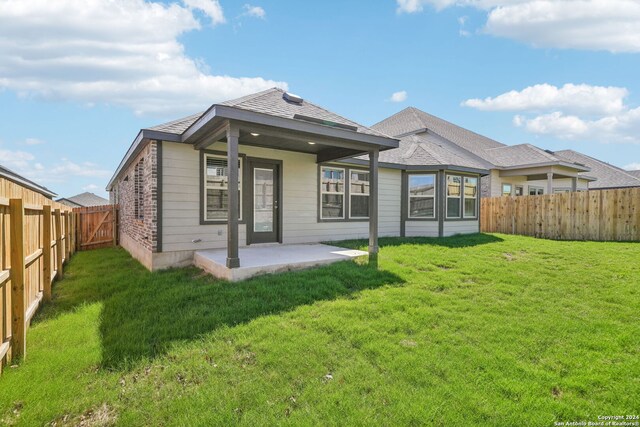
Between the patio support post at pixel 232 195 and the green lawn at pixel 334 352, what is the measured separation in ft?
2.04

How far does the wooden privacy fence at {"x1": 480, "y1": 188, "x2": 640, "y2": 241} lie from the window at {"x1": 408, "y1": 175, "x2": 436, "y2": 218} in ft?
15.4

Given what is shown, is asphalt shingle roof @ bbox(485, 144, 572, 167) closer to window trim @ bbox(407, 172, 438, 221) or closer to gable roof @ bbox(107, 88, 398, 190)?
window trim @ bbox(407, 172, 438, 221)

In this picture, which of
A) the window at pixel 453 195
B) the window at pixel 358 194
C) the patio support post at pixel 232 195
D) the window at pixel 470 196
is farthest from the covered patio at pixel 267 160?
the window at pixel 470 196

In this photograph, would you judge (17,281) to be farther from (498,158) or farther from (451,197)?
(498,158)

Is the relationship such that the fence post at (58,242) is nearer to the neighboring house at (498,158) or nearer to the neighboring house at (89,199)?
the neighboring house at (498,158)

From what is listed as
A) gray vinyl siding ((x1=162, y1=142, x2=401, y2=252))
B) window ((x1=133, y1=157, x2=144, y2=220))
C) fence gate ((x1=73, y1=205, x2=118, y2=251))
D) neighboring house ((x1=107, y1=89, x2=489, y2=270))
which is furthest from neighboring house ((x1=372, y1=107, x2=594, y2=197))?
fence gate ((x1=73, y1=205, x2=118, y2=251))

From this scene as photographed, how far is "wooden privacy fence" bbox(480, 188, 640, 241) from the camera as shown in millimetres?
10469

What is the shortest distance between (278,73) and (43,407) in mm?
10188

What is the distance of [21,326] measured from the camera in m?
3.28

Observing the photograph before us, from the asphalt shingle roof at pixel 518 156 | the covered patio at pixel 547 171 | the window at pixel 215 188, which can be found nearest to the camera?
the window at pixel 215 188

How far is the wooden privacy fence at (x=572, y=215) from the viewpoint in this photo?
10.5 meters

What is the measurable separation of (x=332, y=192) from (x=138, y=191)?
5477mm

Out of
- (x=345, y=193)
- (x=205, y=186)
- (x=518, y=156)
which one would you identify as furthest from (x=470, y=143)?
(x=205, y=186)

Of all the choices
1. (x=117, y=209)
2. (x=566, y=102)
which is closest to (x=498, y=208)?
(x=566, y=102)
